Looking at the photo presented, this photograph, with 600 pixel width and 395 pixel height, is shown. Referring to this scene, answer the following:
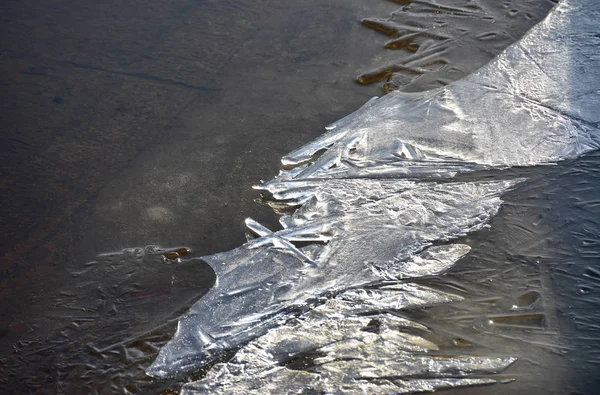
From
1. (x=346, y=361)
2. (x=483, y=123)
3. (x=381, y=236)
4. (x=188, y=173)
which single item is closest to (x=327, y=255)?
(x=381, y=236)

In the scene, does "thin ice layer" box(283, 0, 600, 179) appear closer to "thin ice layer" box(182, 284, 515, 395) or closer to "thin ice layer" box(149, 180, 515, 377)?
"thin ice layer" box(149, 180, 515, 377)

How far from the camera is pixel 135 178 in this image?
2352mm

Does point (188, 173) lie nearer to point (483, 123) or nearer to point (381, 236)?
point (381, 236)

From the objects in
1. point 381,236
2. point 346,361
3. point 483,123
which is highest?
point 483,123

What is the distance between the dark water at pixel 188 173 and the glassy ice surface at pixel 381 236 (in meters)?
0.08

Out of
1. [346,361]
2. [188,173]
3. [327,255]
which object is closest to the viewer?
[346,361]

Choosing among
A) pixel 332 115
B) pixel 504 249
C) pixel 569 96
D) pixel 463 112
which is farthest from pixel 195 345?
pixel 569 96

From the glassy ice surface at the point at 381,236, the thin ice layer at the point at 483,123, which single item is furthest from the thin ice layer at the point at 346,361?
the thin ice layer at the point at 483,123

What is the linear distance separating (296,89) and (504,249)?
1.31m

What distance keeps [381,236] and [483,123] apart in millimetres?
876

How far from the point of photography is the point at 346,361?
1660 mm

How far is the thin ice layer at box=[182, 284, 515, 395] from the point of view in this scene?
1.61 metres

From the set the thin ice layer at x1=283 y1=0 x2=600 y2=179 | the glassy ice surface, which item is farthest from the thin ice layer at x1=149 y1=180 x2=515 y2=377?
the thin ice layer at x1=283 y1=0 x2=600 y2=179

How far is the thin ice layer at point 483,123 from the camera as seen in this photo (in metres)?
2.40
